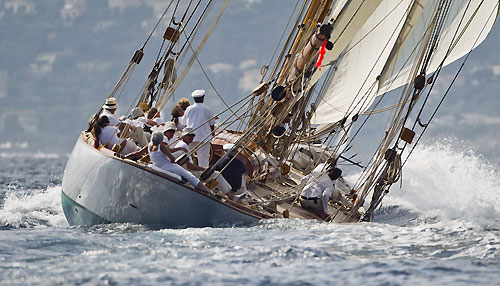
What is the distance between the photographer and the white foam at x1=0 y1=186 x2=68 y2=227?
1330 cm

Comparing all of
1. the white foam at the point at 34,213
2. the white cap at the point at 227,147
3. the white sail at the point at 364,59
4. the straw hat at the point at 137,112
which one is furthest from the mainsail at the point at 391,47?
the white foam at the point at 34,213

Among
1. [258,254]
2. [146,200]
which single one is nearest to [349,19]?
[146,200]

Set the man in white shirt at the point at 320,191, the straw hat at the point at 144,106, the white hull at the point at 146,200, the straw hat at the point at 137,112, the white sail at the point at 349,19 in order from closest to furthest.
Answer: the white hull at the point at 146,200 < the man in white shirt at the point at 320,191 < the white sail at the point at 349,19 < the straw hat at the point at 137,112 < the straw hat at the point at 144,106

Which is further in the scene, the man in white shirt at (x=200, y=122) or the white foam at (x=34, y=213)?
the white foam at (x=34, y=213)

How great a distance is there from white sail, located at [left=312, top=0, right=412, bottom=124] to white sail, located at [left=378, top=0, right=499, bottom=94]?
36cm

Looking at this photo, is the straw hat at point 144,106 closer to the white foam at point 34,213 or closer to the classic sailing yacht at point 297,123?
the classic sailing yacht at point 297,123

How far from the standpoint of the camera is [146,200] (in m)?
11.0

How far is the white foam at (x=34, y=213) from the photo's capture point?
1330cm

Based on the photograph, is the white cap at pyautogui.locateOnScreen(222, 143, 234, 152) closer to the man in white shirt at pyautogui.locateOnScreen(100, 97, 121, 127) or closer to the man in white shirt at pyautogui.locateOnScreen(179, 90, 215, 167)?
the man in white shirt at pyautogui.locateOnScreen(179, 90, 215, 167)

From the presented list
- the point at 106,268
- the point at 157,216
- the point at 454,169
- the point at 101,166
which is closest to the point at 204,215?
the point at 157,216

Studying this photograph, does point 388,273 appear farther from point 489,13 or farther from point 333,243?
point 489,13

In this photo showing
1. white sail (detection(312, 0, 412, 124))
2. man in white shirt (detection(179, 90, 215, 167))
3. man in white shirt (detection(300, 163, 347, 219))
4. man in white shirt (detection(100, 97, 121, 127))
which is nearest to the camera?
man in white shirt (detection(179, 90, 215, 167))

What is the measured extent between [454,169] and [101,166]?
9.26 metres

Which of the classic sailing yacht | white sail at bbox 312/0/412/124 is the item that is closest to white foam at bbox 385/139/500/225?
the classic sailing yacht
